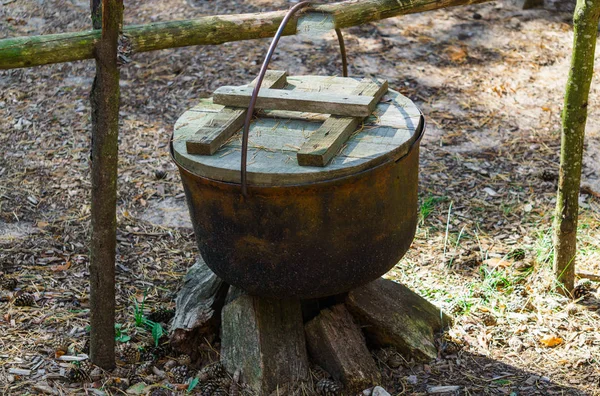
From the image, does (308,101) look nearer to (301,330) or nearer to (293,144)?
(293,144)

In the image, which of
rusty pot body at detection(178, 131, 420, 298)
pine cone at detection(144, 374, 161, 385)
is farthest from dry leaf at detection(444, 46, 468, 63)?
pine cone at detection(144, 374, 161, 385)

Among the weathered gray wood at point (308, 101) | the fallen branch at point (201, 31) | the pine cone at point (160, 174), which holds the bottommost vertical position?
the pine cone at point (160, 174)

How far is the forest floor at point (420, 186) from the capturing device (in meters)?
3.22

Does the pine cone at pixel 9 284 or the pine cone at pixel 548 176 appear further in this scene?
the pine cone at pixel 548 176

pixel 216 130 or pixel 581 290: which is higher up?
pixel 216 130

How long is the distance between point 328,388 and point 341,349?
178mm

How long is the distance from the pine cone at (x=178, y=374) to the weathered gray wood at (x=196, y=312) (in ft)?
0.28

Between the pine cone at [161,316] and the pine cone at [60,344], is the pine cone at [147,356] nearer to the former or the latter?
the pine cone at [161,316]

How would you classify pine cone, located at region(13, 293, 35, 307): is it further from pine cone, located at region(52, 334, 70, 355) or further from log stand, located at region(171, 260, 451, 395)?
log stand, located at region(171, 260, 451, 395)

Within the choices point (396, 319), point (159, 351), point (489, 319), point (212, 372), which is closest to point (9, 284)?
point (159, 351)

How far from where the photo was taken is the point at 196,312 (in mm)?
3189

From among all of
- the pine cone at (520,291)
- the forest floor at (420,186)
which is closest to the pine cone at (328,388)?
the forest floor at (420,186)

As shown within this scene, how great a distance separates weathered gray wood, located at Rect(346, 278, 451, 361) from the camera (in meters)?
3.19

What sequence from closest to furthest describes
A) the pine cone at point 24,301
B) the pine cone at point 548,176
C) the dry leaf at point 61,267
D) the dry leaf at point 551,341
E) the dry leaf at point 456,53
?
the dry leaf at point 551,341 → the pine cone at point 24,301 → the dry leaf at point 61,267 → the pine cone at point 548,176 → the dry leaf at point 456,53
